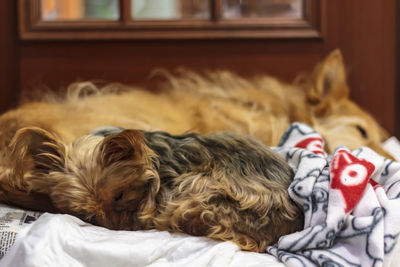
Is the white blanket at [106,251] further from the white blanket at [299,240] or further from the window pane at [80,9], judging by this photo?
the window pane at [80,9]

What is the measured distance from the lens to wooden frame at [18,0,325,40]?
2357 millimetres

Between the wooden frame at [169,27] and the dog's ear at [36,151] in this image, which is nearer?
the dog's ear at [36,151]

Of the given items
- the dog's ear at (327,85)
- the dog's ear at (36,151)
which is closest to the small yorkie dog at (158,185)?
the dog's ear at (36,151)

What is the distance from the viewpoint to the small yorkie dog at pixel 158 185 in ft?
3.97

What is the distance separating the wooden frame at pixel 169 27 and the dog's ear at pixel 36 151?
1210 millimetres

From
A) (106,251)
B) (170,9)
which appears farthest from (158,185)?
(170,9)

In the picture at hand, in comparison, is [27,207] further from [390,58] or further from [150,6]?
[390,58]

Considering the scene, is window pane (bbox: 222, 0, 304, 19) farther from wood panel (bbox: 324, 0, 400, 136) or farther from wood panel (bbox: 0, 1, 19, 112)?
wood panel (bbox: 0, 1, 19, 112)

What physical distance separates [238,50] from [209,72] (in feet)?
0.61

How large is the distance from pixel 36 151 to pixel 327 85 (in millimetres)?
1512

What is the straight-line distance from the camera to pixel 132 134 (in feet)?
3.90

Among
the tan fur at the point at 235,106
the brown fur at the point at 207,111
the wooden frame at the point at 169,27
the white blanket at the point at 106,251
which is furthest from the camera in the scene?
the wooden frame at the point at 169,27

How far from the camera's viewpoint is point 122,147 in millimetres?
1225

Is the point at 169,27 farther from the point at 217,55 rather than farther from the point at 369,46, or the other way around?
the point at 369,46
